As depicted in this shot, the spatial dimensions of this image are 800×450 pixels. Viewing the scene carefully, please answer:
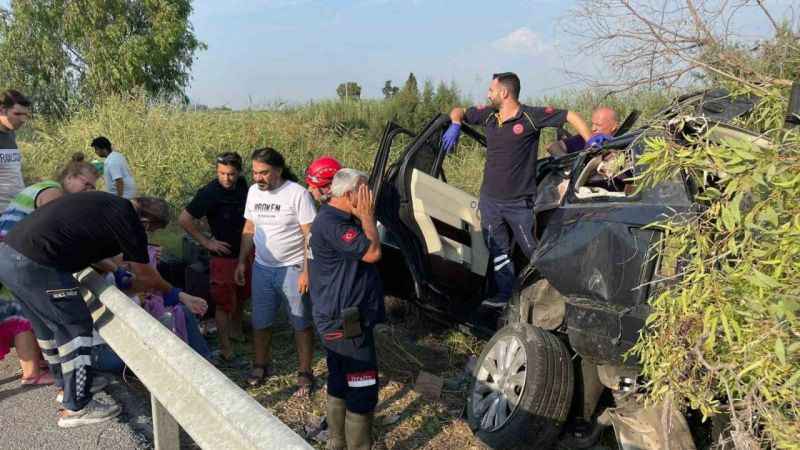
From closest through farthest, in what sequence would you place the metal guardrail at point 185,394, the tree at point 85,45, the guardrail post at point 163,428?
the metal guardrail at point 185,394, the guardrail post at point 163,428, the tree at point 85,45

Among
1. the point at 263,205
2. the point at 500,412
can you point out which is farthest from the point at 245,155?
the point at 500,412

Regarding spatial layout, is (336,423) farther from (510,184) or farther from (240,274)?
(510,184)

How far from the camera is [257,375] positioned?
15.4 ft

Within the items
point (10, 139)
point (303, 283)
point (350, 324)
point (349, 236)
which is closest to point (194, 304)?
point (303, 283)

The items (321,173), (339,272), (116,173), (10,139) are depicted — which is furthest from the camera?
(116,173)

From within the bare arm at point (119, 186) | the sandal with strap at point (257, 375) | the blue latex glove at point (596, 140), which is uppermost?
the blue latex glove at point (596, 140)

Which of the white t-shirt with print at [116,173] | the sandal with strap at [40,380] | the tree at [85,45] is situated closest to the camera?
the sandal with strap at [40,380]

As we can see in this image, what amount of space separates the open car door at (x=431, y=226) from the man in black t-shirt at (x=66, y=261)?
189 cm

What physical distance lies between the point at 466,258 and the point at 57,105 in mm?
20756

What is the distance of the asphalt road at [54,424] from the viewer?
9.66ft

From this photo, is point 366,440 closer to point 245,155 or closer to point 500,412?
point 500,412

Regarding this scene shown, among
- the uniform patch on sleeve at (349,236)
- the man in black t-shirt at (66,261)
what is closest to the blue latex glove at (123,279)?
the man in black t-shirt at (66,261)

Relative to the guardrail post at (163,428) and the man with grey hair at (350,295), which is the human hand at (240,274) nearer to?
the man with grey hair at (350,295)

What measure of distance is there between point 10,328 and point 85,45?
21.7 metres
